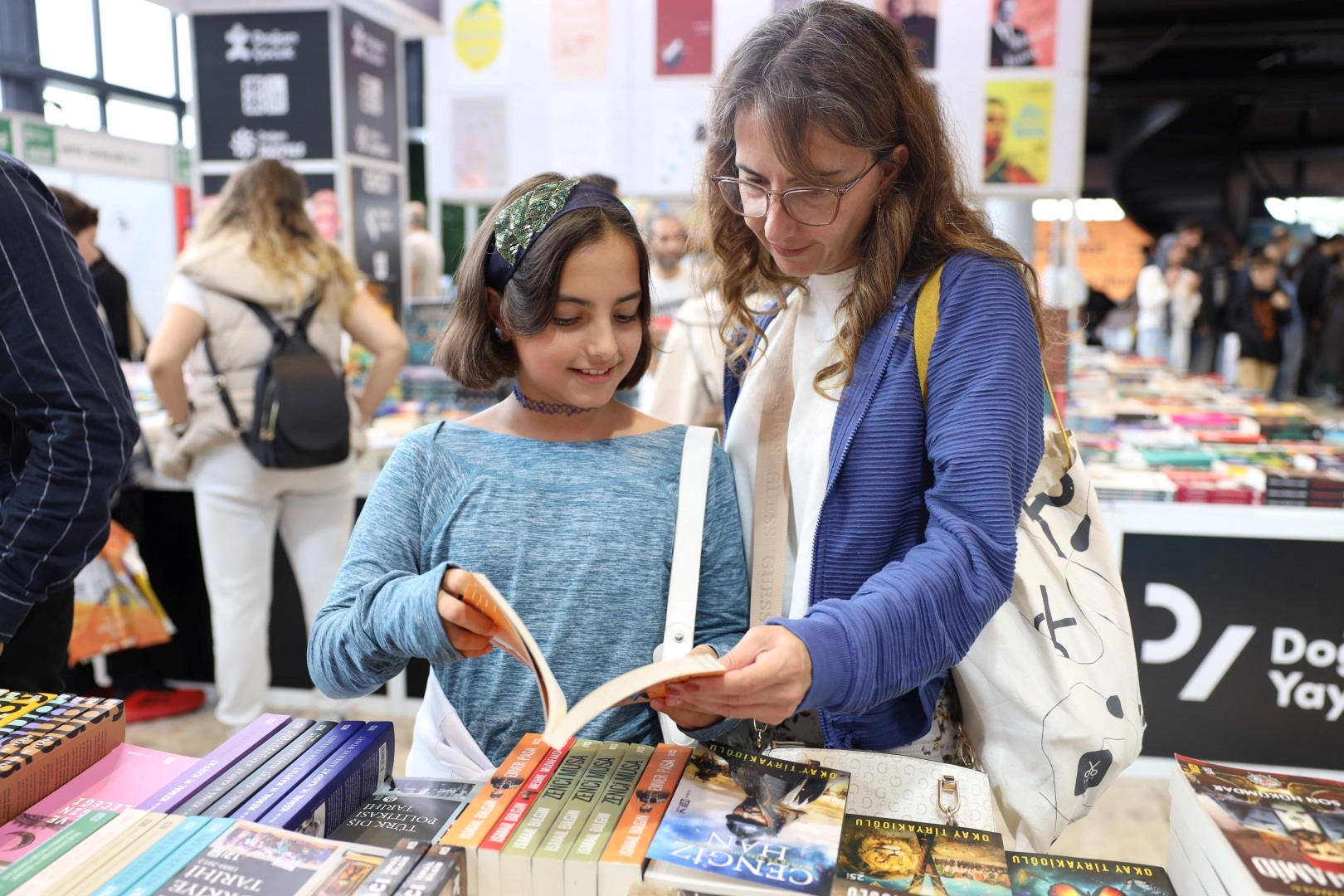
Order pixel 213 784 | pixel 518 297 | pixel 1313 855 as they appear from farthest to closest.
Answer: pixel 518 297 → pixel 213 784 → pixel 1313 855

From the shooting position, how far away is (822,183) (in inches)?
43.4

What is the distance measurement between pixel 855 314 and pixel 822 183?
150 millimetres

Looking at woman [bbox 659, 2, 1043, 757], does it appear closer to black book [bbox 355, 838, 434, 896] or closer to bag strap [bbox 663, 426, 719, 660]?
bag strap [bbox 663, 426, 719, 660]

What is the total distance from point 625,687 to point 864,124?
0.65m

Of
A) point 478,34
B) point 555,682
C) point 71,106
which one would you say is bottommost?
point 555,682

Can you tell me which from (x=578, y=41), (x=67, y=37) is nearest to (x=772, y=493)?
(x=578, y=41)

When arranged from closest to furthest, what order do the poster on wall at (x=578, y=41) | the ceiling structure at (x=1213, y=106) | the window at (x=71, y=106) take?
the poster on wall at (x=578, y=41)
the window at (x=71, y=106)
the ceiling structure at (x=1213, y=106)

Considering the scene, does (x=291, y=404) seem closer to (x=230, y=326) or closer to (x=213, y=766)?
(x=230, y=326)

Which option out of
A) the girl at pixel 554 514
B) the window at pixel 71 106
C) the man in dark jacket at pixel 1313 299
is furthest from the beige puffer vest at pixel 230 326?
the man in dark jacket at pixel 1313 299

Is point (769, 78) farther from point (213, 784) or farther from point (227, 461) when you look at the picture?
point (227, 461)

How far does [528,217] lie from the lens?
1.23 meters

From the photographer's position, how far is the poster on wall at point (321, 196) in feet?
16.2

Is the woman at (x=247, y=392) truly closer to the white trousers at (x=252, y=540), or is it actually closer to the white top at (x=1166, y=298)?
the white trousers at (x=252, y=540)

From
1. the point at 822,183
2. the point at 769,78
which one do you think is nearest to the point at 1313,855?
the point at 822,183
